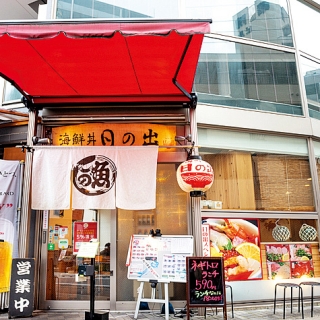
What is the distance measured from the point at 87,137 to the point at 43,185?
1399mm

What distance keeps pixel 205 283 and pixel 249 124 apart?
3725 mm

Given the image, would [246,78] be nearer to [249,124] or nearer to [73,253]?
[249,124]

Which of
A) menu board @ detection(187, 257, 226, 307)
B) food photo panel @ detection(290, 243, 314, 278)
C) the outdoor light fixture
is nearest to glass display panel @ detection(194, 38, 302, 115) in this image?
food photo panel @ detection(290, 243, 314, 278)

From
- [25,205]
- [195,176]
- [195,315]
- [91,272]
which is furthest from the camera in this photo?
[25,205]

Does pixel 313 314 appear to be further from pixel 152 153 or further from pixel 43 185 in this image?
pixel 43 185

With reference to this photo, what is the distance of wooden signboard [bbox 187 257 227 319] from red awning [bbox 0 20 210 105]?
3.28 meters

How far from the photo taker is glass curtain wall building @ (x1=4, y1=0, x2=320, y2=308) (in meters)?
6.93

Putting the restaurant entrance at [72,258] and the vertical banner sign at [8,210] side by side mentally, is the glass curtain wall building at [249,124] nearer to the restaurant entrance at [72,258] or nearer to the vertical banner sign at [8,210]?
the restaurant entrance at [72,258]

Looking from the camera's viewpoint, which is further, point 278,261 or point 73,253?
point 278,261

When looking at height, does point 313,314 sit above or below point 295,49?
below

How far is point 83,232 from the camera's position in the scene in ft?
22.2

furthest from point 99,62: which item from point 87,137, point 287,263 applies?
point 287,263

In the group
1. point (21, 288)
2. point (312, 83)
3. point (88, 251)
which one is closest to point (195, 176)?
point (88, 251)

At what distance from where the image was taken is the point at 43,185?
20.7ft
